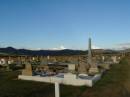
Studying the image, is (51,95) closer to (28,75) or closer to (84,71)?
(28,75)

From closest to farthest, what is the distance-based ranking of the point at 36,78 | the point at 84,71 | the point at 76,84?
1. the point at 76,84
2. the point at 36,78
3. the point at 84,71

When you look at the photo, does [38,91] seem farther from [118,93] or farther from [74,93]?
[118,93]

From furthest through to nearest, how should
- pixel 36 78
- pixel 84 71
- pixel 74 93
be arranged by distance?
pixel 84 71
pixel 36 78
pixel 74 93

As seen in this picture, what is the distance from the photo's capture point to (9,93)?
15.5m

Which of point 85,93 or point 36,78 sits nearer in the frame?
point 85,93

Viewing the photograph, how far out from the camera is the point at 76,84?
19.8 metres

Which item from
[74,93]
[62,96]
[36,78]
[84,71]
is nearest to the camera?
[62,96]

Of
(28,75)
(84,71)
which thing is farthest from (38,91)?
(84,71)

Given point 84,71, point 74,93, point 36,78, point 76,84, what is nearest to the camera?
point 74,93

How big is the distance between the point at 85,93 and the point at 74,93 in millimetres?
704

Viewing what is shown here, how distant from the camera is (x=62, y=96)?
48.2ft

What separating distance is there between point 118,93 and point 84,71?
9696 millimetres

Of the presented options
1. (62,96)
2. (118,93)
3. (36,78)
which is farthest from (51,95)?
(36,78)

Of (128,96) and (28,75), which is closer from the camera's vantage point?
(128,96)
